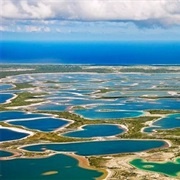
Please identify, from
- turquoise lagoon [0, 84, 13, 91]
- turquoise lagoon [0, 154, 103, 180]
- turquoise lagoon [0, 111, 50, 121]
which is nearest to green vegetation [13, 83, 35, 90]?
turquoise lagoon [0, 84, 13, 91]

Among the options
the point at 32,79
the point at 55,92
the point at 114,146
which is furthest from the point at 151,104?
the point at 32,79

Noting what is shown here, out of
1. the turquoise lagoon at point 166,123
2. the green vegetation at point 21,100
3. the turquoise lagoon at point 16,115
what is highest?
the green vegetation at point 21,100

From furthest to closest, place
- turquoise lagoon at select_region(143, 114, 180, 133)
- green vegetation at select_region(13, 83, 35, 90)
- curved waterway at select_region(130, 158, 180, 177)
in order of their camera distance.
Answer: green vegetation at select_region(13, 83, 35, 90)
turquoise lagoon at select_region(143, 114, 180, 133)
curved waterway at select_region(130, 158, 180, 177)

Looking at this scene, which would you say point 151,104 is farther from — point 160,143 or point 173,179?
point 173,179

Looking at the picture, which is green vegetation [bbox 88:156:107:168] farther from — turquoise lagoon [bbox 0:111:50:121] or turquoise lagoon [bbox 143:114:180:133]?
turquoise lagoon [bbox 0:111:50:121]

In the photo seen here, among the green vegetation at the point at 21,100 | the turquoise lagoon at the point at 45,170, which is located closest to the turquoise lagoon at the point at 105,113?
the green vegetation at the point at 21,100

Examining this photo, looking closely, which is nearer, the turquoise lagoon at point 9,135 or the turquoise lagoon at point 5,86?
the turquoise lagoon at point 9,135

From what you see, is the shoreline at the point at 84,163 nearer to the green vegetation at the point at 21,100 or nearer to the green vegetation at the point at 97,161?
the green vegetation at the point at 97,161
